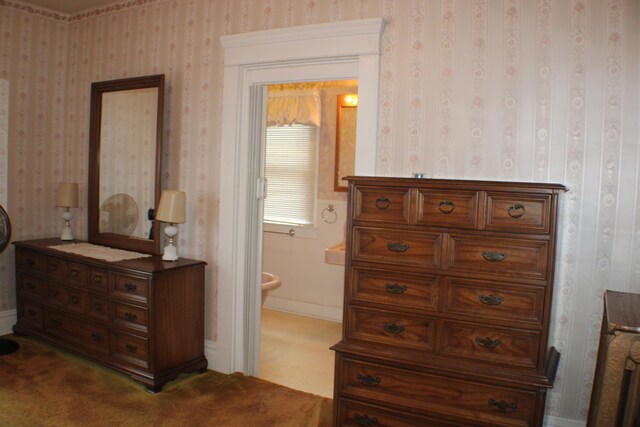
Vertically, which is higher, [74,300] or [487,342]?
[487,342]

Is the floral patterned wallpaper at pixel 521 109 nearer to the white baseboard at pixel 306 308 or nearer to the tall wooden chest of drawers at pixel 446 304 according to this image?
the tall wooden chest of drawers at pixel 446 304

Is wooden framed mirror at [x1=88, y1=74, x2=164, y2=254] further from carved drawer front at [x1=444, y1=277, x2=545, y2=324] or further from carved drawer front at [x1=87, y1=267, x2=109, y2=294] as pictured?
carved drawer front at [x1=444, y1=277, x2=545, y2=324]

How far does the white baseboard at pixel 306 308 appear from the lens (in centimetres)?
488

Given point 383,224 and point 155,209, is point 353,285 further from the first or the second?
point 155,209

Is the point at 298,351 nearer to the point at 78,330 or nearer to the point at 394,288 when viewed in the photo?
the point at 78,330

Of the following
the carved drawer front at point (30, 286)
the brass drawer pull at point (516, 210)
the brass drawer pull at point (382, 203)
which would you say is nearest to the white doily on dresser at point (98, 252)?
the carved drawer front at point (30, 286)

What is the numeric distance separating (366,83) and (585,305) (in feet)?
5.40

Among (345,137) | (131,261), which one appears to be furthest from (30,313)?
(345,137)

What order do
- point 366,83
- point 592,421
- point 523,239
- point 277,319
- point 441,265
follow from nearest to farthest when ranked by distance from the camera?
point 592,421
point 523,239
point 441,265
point 366,83
point 277,319

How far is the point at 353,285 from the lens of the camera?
240cm

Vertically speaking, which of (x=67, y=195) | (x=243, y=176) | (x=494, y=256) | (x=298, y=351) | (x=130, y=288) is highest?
(x=243, y=176)

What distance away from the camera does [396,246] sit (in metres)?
2.33

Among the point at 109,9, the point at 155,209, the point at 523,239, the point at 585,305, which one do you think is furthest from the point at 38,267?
the point at 585,305

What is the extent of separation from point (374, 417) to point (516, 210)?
1.18 metres
